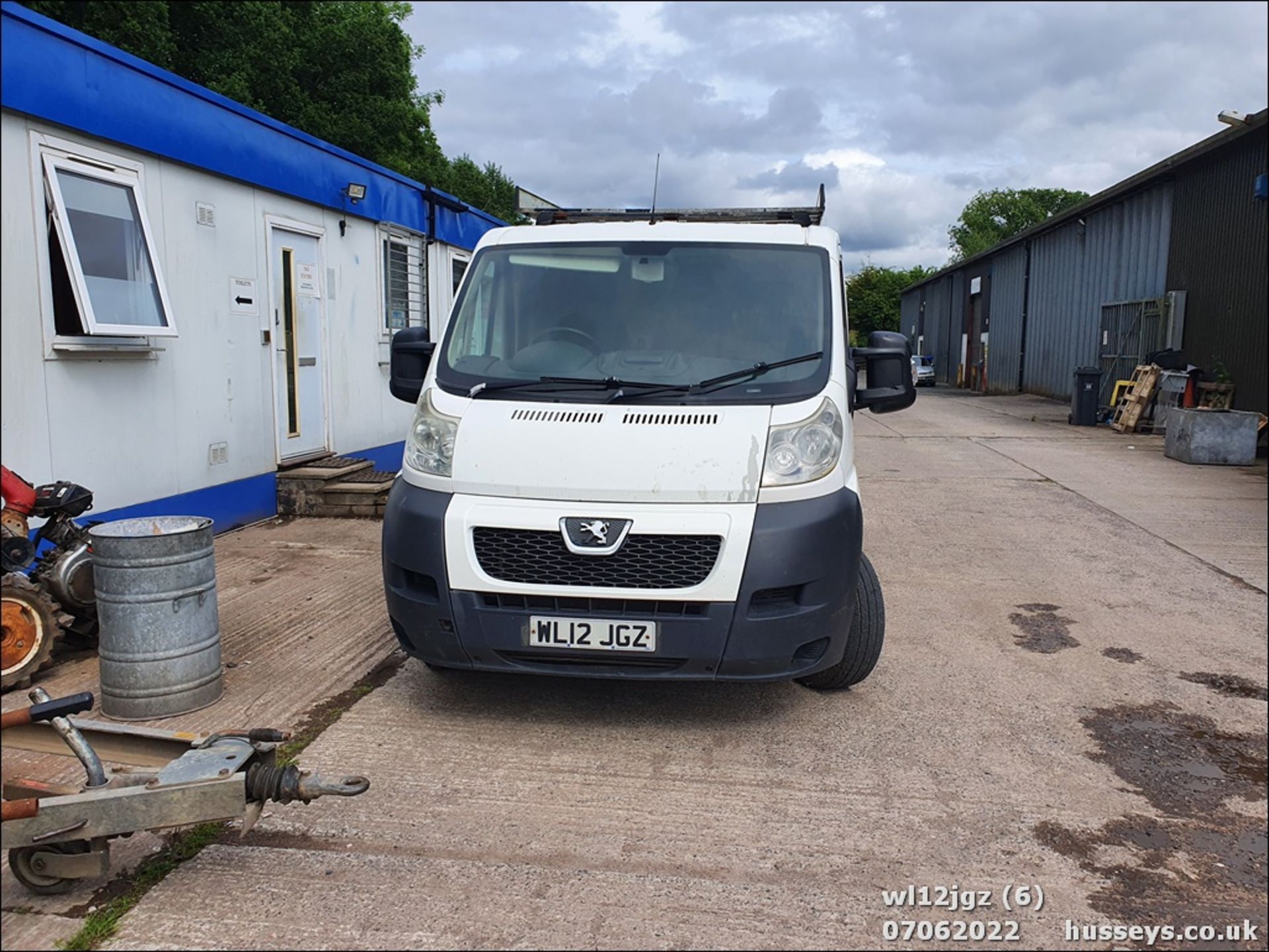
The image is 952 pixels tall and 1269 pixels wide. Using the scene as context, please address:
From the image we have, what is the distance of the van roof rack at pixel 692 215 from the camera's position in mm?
6035

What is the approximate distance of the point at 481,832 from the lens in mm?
3363

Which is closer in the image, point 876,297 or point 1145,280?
point 1145,280

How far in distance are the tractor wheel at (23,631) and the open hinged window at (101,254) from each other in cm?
223

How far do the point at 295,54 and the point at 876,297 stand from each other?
46.4 metres

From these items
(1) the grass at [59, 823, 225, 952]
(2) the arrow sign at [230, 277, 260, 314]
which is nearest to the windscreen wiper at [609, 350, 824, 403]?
(1) the grass at [59, 823, 225, 952]

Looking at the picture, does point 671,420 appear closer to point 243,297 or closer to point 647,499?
point 647,499

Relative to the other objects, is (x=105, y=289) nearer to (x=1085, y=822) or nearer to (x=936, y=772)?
(x=936, y=772)

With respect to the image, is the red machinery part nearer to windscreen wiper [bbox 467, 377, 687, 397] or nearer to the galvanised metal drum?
the galvanised metal drum

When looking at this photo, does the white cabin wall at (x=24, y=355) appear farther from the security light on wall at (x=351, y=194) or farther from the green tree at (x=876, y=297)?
the green tree at (x=876, y=297)

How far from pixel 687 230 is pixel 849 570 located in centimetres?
195

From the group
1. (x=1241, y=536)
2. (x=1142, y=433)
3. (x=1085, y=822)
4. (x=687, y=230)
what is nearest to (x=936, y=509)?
(x=1241, y=536)

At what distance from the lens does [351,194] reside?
402 inches

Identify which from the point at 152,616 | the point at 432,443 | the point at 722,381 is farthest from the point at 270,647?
the point at 722,381

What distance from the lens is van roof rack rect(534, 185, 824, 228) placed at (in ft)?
19.8
